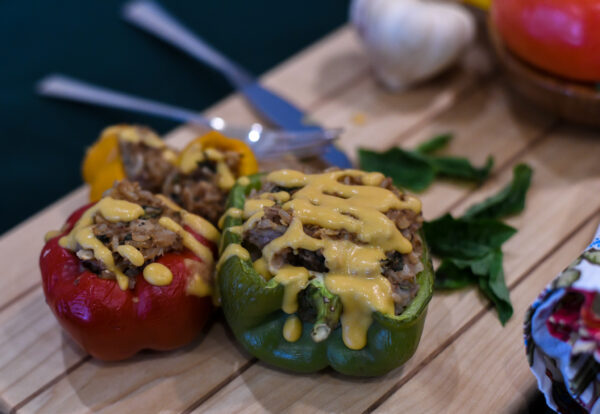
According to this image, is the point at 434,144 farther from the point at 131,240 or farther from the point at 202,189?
the point at 131,240

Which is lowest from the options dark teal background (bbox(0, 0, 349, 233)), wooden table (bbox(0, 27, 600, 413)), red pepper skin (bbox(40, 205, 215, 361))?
dark teal background (bbox(0, 0, 349, 233))

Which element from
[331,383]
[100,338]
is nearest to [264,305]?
[331,383]

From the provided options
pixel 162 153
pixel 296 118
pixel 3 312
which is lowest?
pixel 3 312

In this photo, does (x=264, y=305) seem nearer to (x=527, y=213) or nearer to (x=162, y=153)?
(x=162, y=153)

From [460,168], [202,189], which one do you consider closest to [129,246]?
[202,189]

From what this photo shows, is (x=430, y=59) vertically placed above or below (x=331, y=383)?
above

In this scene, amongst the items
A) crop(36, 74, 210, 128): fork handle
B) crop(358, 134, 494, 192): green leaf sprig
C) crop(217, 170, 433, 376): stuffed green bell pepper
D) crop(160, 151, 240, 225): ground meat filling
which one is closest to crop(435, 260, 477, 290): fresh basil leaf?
crop(217, 170, 433, 376): stuffed green bell pepper

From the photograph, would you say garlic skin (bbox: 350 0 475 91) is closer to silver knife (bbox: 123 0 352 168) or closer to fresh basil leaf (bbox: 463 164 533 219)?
silver knife (bbox: 123 0 352 168)
